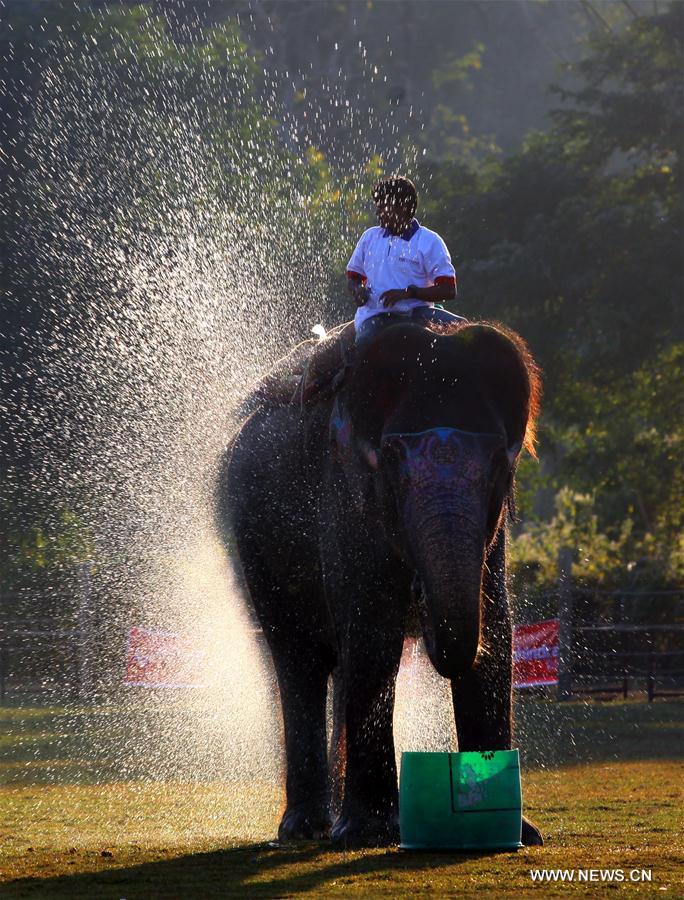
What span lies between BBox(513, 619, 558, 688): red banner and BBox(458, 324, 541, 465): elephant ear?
594 inches

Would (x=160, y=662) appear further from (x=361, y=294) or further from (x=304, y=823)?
(x=361, y=294)

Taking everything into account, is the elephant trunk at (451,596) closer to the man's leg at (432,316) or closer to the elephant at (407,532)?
the elephant at (407,532)

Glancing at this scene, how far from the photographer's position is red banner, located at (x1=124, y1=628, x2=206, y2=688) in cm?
2238

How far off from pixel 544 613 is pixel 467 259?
25.5ft

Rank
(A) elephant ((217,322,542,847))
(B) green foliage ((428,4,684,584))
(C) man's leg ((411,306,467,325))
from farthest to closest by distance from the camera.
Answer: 1. (B) green foliage ((428,4,684,584))
2. (C) man's leg ((411,306,467,325))
3. (A) elephant ((217,322,542,847))

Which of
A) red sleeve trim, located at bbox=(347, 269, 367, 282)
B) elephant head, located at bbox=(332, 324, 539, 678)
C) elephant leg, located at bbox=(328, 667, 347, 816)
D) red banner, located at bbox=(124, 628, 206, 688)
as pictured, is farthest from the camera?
red banner, located at bbox=(124, 628, 206, 688)

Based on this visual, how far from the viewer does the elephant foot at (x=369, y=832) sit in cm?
800

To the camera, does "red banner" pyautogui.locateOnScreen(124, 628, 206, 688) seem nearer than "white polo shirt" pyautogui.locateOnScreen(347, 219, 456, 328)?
No

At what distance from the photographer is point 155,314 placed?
2603 centimetres

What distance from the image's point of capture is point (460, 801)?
7.59 m

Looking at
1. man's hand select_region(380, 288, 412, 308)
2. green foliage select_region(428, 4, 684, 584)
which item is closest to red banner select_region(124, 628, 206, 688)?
green foliage select_region(428, 4, 684, 584)
